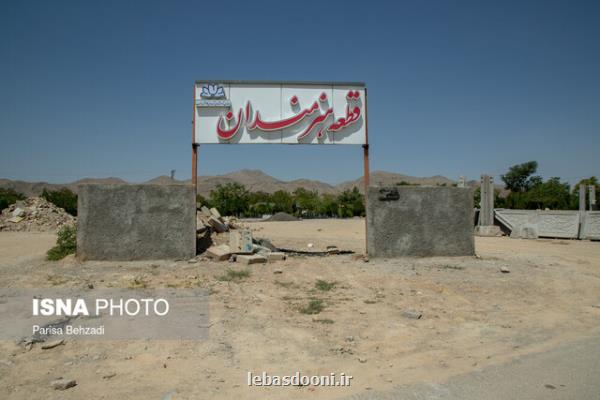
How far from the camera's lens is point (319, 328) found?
4.95 m

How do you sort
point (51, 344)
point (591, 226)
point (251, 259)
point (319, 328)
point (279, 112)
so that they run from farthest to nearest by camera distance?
1. point (591, 226)
2. point (279, 112)
3. point (251, 259)
4. point (319, 328)
5. point (51, 344)

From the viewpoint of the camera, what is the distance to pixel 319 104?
10742 mm

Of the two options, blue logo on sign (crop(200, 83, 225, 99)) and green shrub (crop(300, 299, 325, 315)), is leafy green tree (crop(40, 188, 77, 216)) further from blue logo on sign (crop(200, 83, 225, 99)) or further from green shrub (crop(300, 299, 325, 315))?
green shrub (crop(300, 299, 325, 315))

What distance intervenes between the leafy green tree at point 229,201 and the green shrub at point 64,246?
28.5 metres

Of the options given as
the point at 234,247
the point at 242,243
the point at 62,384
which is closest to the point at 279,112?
the point at 242,243

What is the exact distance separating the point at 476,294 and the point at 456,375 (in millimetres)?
3535

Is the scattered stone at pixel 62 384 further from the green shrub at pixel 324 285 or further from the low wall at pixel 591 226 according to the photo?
the low wall at pixel 591 226

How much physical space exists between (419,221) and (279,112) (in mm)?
4464

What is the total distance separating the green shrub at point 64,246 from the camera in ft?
31.9

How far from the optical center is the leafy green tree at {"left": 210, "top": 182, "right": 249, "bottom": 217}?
3931 centimetres

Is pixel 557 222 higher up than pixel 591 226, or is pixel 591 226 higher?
pixel 557 222

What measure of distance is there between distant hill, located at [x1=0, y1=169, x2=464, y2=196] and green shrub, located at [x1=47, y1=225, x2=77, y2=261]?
58941 millimetres

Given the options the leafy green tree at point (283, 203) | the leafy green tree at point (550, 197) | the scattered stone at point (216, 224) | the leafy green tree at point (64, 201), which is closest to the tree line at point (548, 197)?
the leafy green tree at point (550, 197)

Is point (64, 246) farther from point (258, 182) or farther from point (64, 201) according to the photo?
point (258, 182)
